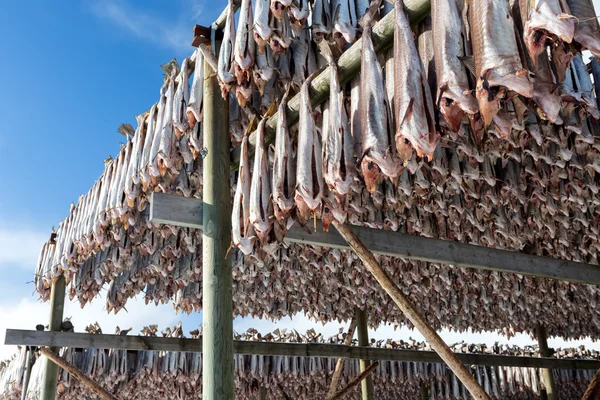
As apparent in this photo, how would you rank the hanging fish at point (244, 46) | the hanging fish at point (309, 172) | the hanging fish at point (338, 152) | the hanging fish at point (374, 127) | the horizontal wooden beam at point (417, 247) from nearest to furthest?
1. the hanging fish at point (374, 127)
2. the hanging fish at point (338, 152)
3. the hanging fish at point (309, 172)
4. the hanging fish at point (244, 46)
5. the horizontal wooden beam at point (417, 247)

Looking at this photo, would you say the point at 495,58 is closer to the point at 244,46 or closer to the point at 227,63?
the point at 244,46

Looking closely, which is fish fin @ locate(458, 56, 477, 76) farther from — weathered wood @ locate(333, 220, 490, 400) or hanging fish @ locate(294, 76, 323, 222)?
weathered wood @ locate(333, 220, 490, 400)

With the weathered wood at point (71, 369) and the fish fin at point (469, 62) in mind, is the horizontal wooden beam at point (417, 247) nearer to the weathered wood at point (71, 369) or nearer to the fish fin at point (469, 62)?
the fish fin at point (469, 62)

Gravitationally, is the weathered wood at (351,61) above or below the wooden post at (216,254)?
above

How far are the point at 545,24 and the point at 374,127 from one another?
2.85 ft

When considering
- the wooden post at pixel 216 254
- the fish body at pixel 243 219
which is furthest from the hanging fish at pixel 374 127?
the wooden post at pixel 216 254

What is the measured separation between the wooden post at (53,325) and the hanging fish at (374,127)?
631cm

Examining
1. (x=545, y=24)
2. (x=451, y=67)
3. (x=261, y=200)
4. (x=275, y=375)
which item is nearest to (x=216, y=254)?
(x=261, y=200)

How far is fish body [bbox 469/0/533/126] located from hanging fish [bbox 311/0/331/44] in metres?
1.45

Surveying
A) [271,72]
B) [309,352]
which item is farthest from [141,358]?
[271,72]

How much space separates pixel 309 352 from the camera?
8.44m

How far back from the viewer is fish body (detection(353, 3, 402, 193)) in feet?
7.75

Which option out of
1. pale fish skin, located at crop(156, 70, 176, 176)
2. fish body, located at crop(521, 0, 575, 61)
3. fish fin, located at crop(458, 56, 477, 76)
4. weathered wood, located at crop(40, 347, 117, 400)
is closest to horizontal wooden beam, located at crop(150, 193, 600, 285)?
pale fish skin, located at crop(156, 70, 176, 176)

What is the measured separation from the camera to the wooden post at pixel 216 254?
10.9 ft
